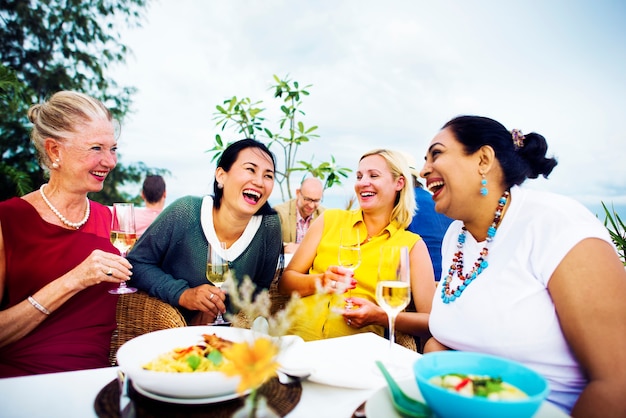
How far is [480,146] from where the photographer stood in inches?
62.1

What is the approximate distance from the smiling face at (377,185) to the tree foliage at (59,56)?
7837 millimetres

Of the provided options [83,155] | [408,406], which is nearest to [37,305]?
[83,155]

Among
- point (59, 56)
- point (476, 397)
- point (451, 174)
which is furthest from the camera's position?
point (59, 56)

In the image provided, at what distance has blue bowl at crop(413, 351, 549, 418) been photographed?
704 mm

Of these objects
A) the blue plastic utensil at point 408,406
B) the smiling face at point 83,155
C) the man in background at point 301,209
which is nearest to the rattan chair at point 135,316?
the smiling face at point 83,155

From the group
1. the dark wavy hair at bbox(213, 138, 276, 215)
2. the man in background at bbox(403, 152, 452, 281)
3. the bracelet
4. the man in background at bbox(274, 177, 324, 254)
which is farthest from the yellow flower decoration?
the man in background at bbox(274, 177, 324, 254)

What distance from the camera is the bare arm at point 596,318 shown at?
3.46 ft

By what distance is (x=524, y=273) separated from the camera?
1.29m

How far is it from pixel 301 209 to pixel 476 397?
5.16 meters

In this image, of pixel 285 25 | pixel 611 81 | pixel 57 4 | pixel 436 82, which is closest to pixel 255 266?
pixel 611 81

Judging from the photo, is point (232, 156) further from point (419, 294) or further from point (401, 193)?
point (419, 294)

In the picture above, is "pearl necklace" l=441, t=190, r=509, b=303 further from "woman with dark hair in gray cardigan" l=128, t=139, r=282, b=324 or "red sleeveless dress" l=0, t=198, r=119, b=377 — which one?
"red sleeveless dress" l=0, t=198, r=119, b=377

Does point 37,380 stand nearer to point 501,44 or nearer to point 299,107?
point 501,44

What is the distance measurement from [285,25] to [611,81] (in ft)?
19.0
